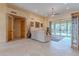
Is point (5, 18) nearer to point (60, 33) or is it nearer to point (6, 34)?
point (6, 34)

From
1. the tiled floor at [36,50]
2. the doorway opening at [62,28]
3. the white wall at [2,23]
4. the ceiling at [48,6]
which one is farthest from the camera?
the doorway opening at [62,28]

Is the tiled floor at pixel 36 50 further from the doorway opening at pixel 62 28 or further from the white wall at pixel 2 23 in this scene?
the doorway opening at pixel 62 28

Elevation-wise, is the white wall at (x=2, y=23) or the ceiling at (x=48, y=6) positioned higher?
the ceiling at (x=48, y=6)

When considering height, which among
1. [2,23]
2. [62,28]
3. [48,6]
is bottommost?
[62,28]

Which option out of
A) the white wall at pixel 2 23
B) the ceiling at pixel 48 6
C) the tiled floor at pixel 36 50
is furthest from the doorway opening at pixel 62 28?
the white wall at pixel 2 23

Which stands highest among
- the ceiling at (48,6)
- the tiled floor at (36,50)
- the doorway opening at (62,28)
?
the ceiling at (48,6)

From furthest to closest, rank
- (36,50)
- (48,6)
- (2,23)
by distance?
(48,6)
(2,23)
(36,50)

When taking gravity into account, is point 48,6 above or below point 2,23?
above

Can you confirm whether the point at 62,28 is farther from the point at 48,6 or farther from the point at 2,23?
the point at 2,23

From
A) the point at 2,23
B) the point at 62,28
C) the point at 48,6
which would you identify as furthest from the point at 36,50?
the point at 62,28

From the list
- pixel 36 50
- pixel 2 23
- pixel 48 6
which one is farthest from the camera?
pixel 48 6

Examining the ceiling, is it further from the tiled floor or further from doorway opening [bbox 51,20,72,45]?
doorway opening [bbox 51,20,72,45]

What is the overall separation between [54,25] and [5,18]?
9126 millimetres

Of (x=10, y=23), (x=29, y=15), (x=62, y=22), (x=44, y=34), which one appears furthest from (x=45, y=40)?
(x=62, y=22)
